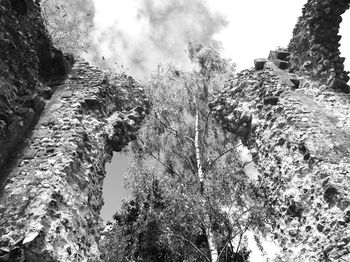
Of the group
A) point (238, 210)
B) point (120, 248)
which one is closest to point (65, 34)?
point (120, 248)

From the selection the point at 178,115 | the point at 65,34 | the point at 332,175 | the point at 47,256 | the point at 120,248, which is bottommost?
the point at 47,256

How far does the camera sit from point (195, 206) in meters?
6.85

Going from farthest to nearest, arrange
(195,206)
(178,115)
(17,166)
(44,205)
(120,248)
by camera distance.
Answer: (178,115) < (120,248) < (195,206) < (17,166) < (44,205)

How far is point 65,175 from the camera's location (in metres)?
5.61

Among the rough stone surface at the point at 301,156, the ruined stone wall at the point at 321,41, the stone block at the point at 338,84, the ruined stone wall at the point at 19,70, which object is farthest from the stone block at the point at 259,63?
A: the ruined stone wall at the point at 19,70

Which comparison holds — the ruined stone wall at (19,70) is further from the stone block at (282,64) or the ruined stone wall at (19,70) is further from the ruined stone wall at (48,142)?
the stone block at (282,64)

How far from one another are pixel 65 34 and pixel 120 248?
7.16 m

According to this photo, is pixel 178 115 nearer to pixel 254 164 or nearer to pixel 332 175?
pixel 254 164

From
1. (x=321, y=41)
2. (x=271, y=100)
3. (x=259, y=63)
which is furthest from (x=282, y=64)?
(x=271, y=100)

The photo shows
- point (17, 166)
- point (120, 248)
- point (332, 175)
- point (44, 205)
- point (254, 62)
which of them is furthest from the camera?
point (254, 62)

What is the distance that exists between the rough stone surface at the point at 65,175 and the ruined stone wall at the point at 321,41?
172 inches

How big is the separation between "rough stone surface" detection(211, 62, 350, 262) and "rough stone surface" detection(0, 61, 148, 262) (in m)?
3.00

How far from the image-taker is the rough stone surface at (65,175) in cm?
464

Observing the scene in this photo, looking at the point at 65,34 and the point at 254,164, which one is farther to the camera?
the point at 65,34
